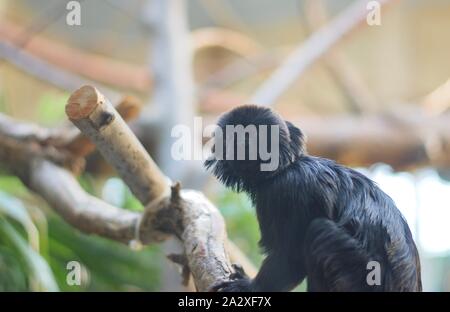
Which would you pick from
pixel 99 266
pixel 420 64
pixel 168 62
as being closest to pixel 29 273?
pixel 99 266

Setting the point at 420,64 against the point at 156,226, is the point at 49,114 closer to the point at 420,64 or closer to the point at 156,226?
the point at 156,226

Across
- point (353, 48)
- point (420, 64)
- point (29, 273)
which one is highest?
point (353, 48)

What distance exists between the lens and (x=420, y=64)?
115 inches

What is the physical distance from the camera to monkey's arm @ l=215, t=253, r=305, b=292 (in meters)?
1.00

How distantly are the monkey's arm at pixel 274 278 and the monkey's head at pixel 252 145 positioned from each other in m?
0.12

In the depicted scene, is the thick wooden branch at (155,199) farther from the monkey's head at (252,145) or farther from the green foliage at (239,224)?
the green foliage at (239,224)

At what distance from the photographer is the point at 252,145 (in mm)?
1019

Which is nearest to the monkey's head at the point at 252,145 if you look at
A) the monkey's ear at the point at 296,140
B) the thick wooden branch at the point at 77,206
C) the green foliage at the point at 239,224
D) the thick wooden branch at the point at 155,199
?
the monkey's ear at the point at 296,140

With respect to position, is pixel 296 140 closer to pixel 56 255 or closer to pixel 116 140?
pixel 116 140

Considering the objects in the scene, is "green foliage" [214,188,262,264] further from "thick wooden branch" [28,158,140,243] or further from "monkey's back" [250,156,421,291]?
"monkey's back" [250,156,421,291]

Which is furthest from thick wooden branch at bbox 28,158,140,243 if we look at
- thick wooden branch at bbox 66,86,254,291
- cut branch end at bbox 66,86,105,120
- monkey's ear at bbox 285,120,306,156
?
monkey's ear at bbox 285,120,306,156

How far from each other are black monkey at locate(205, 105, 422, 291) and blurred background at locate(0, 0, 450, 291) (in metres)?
0.14

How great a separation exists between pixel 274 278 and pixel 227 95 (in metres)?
1.97
